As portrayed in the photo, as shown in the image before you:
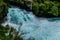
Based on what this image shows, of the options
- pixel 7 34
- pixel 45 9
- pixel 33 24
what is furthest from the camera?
pixel 45 9

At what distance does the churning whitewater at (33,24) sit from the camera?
29.7ft

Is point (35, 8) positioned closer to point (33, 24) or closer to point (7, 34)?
point (33, 24)

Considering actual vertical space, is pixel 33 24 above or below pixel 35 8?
below

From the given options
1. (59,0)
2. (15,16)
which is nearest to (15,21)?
(15,16)

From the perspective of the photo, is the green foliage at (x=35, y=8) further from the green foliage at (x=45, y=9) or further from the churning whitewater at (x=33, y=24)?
the churning whitewater at (x=33, y=24)

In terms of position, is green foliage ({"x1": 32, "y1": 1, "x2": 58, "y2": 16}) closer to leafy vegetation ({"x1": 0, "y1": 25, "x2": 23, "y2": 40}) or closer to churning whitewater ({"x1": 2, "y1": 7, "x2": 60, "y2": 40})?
churning whitewater ({"x1": 2, "y1": 7, "x2": 60, "y2": 40})

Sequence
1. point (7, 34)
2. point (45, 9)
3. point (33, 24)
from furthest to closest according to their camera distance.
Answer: point (45, 9)
point (33, 24)
point (7, 34)

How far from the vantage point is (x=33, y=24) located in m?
10.7

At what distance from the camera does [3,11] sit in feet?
34.7

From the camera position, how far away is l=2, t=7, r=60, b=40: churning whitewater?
906cm

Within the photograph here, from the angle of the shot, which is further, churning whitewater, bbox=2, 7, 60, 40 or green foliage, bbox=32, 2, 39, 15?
green foliage, bbox=32, 2, 39, 15

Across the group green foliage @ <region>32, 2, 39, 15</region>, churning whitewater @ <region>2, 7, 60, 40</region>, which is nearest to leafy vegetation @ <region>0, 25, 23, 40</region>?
churning whitewater @ <region>2, 7, 60, 40</region>

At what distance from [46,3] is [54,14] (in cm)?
91

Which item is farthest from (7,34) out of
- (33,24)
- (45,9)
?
(45,9)
